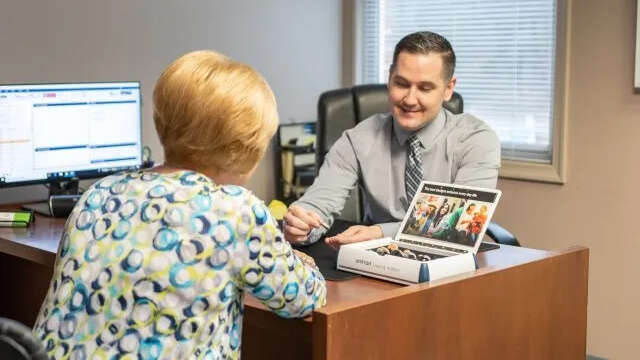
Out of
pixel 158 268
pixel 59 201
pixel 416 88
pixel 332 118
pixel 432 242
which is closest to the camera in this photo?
pixel 158 268

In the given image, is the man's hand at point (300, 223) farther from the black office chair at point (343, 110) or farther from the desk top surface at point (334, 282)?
the black office chair at point (343, 110)

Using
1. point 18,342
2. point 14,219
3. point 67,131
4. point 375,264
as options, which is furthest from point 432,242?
point 67,131

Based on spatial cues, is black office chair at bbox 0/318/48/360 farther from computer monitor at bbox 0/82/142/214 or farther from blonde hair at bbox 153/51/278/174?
computer monitor at bbox 0/82/142/214

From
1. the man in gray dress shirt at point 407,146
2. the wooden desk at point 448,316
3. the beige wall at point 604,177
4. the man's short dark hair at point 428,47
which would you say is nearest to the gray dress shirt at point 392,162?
the man in gray dress shirt at point 407,146

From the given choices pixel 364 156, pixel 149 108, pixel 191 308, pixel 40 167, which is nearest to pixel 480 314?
pixel 191 308

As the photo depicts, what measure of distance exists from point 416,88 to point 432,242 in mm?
640

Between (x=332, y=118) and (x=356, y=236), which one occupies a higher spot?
(x=332, y=118)

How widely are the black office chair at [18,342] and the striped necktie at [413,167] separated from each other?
1.41 metres

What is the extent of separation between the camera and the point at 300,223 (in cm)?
224

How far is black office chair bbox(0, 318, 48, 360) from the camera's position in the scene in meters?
1.38

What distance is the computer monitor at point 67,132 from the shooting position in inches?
114

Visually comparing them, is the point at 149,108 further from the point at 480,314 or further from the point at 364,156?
the point at 480,314

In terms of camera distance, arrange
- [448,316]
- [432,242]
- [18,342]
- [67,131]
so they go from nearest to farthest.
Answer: [18,342]
[448,316]
[432,242]
[67,131]

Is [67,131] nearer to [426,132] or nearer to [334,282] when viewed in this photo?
[426,132]
